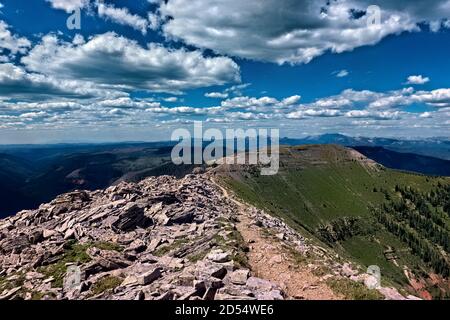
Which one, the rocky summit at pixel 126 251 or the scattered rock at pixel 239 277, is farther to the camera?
the scattered rock at pixel 239 277

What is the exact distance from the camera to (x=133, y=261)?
51406mm

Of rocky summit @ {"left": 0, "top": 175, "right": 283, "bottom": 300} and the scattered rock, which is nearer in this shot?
rocky summit @ {"left": 0, "top": 175, "right": 283, "bottom": 300}

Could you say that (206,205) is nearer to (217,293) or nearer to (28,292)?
(28,292)

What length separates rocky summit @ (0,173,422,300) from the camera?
1406 inches

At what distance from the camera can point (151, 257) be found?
1996 inches

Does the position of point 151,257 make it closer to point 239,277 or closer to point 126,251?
point 126,251

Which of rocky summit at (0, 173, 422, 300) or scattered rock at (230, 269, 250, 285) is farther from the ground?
scattered rock at (230, 269, 250, 285)

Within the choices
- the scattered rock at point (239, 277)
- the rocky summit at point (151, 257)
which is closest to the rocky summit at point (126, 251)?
the scattered rock at point (239, 277)

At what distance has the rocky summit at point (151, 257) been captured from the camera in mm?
35719

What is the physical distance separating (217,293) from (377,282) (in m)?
17.2

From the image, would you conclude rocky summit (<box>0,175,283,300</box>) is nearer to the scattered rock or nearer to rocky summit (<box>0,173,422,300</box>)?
the scattered rock

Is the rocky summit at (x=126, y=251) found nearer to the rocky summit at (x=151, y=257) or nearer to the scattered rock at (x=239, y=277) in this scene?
the scattered rock at (x=239, y=277)

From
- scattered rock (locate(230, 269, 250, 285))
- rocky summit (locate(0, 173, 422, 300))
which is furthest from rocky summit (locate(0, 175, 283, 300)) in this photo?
A: rocky summit (locate(0, 173, 422, 300))

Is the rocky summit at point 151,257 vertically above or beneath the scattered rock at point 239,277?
beneath
